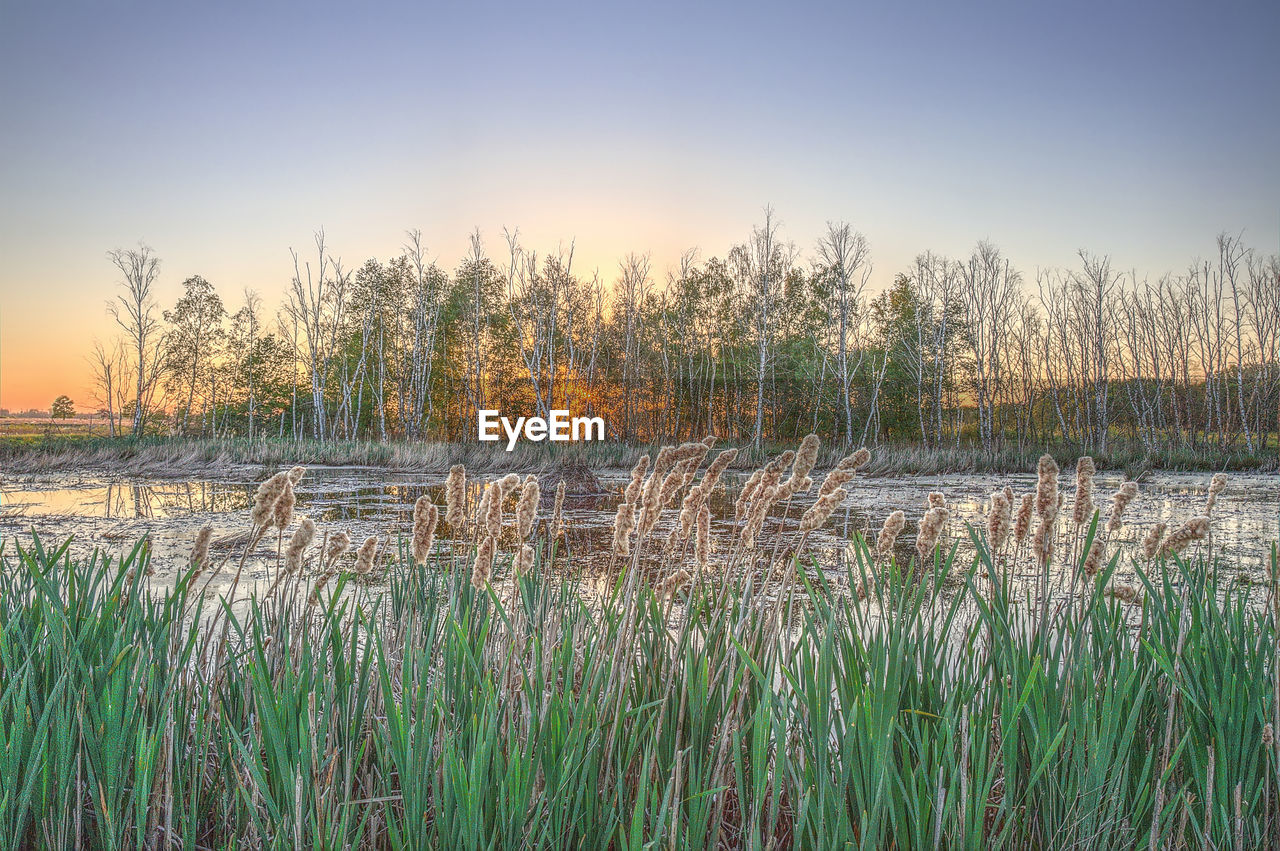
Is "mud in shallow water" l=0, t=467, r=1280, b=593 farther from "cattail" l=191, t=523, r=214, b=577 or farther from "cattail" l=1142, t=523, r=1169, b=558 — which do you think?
"cattail" l=191, t=523, r=214, b=577

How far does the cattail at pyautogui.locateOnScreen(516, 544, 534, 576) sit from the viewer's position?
1.93 m

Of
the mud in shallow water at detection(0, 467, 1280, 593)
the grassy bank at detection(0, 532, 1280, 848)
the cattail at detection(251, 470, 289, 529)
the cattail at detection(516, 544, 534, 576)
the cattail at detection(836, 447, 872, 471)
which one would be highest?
the cattail at detection(836, 447, 872, 471)

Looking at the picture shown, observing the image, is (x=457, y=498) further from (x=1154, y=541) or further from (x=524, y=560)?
(x=1154, y=541)

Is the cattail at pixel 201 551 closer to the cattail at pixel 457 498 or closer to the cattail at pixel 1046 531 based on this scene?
the cattail at pixel 457 498

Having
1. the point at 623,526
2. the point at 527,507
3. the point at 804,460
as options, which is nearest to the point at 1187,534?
the point at 804,460

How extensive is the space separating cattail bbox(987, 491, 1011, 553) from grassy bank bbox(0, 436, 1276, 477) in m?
11.6

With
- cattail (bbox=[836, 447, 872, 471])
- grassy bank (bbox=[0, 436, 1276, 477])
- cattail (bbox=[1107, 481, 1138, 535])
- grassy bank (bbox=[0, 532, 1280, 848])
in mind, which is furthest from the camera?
grassy bank (bbox=[0, 436, 1276, 477])

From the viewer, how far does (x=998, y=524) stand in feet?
5.36

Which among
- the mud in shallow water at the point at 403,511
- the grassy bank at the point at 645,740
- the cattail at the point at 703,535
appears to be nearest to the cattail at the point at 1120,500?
the grassy bank at the point at 645,740

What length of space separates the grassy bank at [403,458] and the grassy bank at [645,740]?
37.7 ft

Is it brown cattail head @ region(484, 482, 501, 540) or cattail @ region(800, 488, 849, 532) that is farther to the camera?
brown cattail head @ region(484, 482, 501, 540)

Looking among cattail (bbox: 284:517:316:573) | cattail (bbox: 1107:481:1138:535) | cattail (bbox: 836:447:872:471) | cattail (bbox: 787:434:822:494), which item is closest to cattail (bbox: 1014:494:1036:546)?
cattail (bbox: 1107:481:1138:535)

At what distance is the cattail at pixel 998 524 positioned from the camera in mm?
1619

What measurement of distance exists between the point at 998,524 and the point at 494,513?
1.15m
